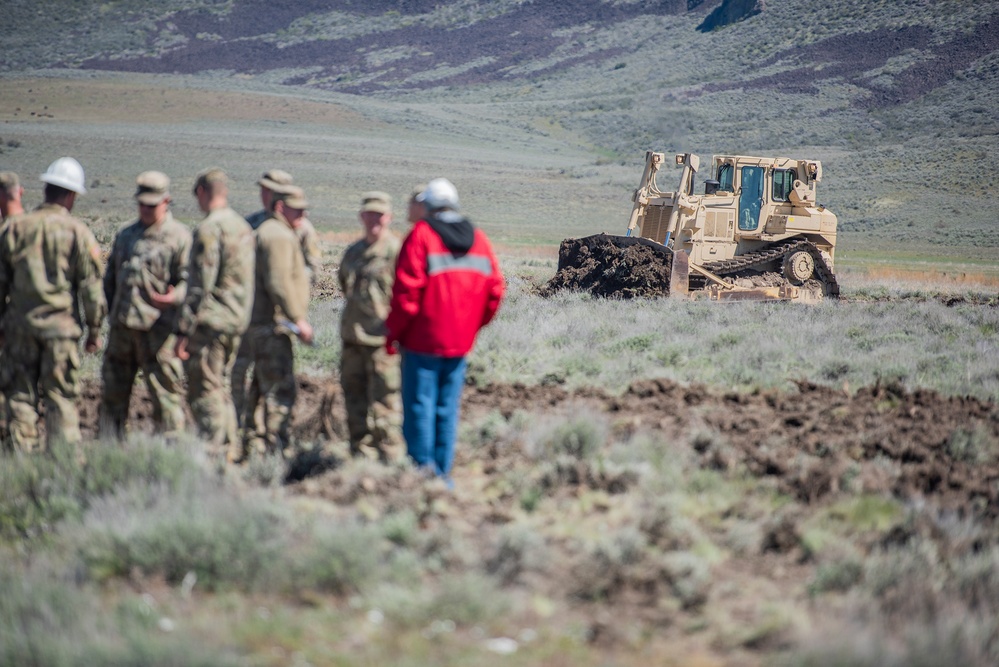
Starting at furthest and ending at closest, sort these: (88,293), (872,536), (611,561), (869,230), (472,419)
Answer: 1. (869,230)
2. (472,419)
3. (88,293)
4. (872,536)
5. (611,561)

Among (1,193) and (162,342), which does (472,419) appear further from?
(1,193)

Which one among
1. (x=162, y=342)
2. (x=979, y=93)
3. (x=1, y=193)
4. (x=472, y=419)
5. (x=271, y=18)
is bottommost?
(x=472, y=419)

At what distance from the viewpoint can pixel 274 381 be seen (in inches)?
273

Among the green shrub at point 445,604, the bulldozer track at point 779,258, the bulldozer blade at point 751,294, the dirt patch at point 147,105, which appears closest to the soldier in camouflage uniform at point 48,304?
the green shrub at point 445,604

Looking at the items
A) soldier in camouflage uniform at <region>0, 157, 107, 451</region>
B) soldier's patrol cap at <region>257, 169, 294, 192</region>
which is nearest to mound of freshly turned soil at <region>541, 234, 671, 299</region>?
soldier's patrol cap at <region>257, 169, 294, 192</region>

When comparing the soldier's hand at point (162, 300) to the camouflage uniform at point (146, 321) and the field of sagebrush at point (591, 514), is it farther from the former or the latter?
the field of sagebrush at point (591, 514)

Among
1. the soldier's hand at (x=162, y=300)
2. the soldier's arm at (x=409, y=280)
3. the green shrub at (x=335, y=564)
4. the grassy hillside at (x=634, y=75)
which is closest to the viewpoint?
the green shrub at (x=335, y=564)

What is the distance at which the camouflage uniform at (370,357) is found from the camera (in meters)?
6.52

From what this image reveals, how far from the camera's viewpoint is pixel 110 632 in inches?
161

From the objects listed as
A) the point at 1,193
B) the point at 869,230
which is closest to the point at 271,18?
Result: the point at 869,230

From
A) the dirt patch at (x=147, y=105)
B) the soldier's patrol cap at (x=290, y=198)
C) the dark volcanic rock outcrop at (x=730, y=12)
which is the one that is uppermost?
the dark volcanic rock outcrop at (x=730, y=12)

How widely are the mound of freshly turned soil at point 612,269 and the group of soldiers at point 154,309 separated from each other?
1244 centimetres

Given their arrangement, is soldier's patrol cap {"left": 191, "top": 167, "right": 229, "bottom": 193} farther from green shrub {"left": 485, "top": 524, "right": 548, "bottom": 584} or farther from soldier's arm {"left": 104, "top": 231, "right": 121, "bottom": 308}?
green shrub {"left": 485, "top": 524, "right": 548, "bottom": 584}

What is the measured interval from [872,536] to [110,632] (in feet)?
12.9
